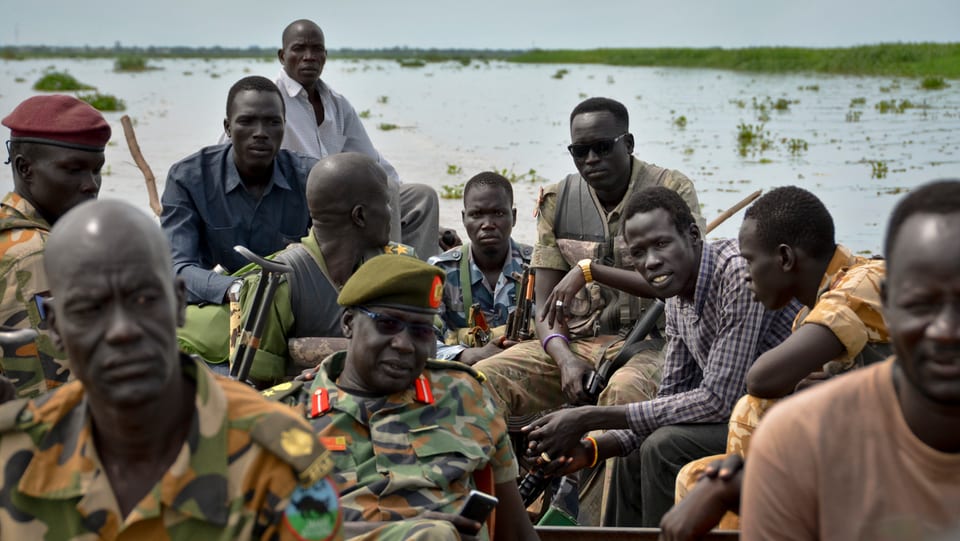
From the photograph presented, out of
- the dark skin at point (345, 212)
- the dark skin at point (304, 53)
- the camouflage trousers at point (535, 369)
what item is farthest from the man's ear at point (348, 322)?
the dark skin at point (304, 53)

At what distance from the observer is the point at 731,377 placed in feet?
14.0

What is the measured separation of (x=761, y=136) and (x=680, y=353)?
1744 cm

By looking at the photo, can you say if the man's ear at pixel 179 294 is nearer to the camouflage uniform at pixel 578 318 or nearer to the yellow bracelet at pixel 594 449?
the yellow bracelet at pixel 594 449

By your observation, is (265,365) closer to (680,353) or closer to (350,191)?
(350,191)

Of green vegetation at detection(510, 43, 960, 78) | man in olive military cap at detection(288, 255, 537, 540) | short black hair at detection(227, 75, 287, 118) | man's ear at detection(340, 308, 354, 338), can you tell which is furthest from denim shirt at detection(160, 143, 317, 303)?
green vegetation at detection(510, 43, 960, 78)

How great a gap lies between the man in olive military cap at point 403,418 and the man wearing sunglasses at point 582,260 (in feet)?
6.16

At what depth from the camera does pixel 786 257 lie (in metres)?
3.81

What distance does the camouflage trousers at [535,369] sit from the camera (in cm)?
531

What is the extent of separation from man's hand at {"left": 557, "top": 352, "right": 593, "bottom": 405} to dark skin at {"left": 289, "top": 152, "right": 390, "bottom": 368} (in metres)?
1.12

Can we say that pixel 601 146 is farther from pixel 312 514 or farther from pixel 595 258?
pixel 312 514

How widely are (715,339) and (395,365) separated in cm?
152

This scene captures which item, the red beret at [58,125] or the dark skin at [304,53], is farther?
the dark skin at [304,53]

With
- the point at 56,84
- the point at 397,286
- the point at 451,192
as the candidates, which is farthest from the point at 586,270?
the point at 56,84

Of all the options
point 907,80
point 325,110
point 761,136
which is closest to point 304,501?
point 325,110
